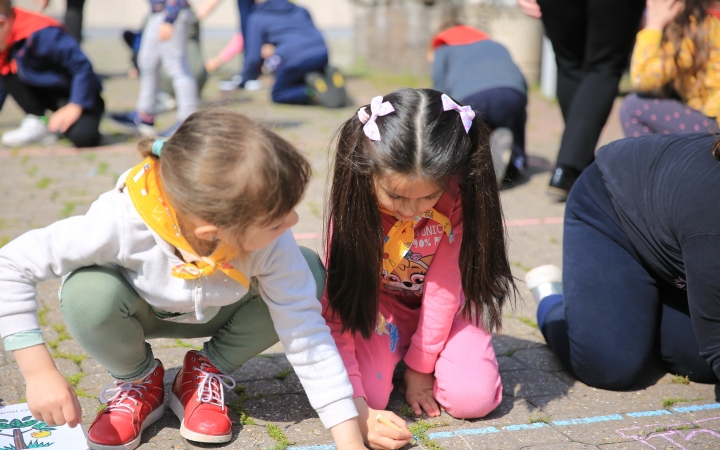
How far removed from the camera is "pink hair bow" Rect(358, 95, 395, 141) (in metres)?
1.98

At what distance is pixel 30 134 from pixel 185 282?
4.35m

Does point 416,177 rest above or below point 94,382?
above

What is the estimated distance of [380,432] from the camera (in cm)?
194

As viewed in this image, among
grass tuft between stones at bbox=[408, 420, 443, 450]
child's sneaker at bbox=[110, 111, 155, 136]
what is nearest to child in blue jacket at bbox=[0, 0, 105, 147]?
child's sneaker at bbox=[110, 111, 155, 136]

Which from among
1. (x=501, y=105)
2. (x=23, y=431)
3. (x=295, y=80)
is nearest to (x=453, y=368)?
(x=23, y=431)

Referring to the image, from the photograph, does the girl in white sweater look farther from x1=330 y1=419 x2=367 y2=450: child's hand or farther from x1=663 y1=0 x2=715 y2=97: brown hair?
x1=663 y1=0 x2=715 y2=97: brown hair

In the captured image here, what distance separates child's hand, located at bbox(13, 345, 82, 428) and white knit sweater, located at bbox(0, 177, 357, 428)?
7 centimetres

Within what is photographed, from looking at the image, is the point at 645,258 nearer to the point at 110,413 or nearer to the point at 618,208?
the point at 618,208

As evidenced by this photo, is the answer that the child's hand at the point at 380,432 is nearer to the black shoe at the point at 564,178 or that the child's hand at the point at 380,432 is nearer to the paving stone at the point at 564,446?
the paving stone at the point at 564,446

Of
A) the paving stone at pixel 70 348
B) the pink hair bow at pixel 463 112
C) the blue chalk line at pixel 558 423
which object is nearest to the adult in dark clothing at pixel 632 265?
the blue chalk line at pixel 558 423

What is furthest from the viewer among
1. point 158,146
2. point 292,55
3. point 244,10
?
point 244,10

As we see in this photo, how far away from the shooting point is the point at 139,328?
1938 millimetres

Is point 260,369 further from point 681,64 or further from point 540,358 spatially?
point 681,64

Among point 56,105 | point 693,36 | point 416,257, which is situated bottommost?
point 56,105
